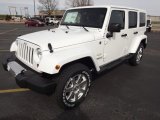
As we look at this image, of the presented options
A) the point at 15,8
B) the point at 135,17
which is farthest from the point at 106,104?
the point at 15,8

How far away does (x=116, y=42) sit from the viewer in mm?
5129

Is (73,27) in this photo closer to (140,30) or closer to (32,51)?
(32,51)

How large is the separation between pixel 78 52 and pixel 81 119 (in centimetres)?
127

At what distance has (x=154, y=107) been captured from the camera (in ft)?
13.2

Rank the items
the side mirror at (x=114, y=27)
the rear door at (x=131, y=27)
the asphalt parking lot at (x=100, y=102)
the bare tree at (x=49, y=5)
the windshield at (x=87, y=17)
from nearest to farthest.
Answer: the asphalt parking lot at (x=100, y=102) → the side mirror at (x=114, y=27) → the windshield at (x=87, y=17) → the rear door at (x=131, y=27) → the bare tree at (x=49, y=5)

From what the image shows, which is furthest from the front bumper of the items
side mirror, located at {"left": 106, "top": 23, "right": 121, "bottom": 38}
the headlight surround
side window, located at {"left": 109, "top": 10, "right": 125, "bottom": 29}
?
side window, located at {"left": 109, "top": 10, "right": 125, "bottom": 29}

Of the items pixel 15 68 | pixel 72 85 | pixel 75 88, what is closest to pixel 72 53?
pixel 72 85

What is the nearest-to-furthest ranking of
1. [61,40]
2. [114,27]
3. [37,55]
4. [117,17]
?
1. [37,55]
2. [61,40]
3. [114,27]
4. [117,17]

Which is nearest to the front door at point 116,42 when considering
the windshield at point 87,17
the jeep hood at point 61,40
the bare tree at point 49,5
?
the windshield at point 87,17

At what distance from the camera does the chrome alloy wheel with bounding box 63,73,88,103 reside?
3713 millimetres

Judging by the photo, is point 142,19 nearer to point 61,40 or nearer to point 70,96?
point 61,40

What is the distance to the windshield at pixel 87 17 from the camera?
15.4 ft

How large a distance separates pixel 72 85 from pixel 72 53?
2.14ft

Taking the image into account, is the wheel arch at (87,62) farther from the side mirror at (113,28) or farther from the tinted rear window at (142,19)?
the tinted rear window at (142,19)
